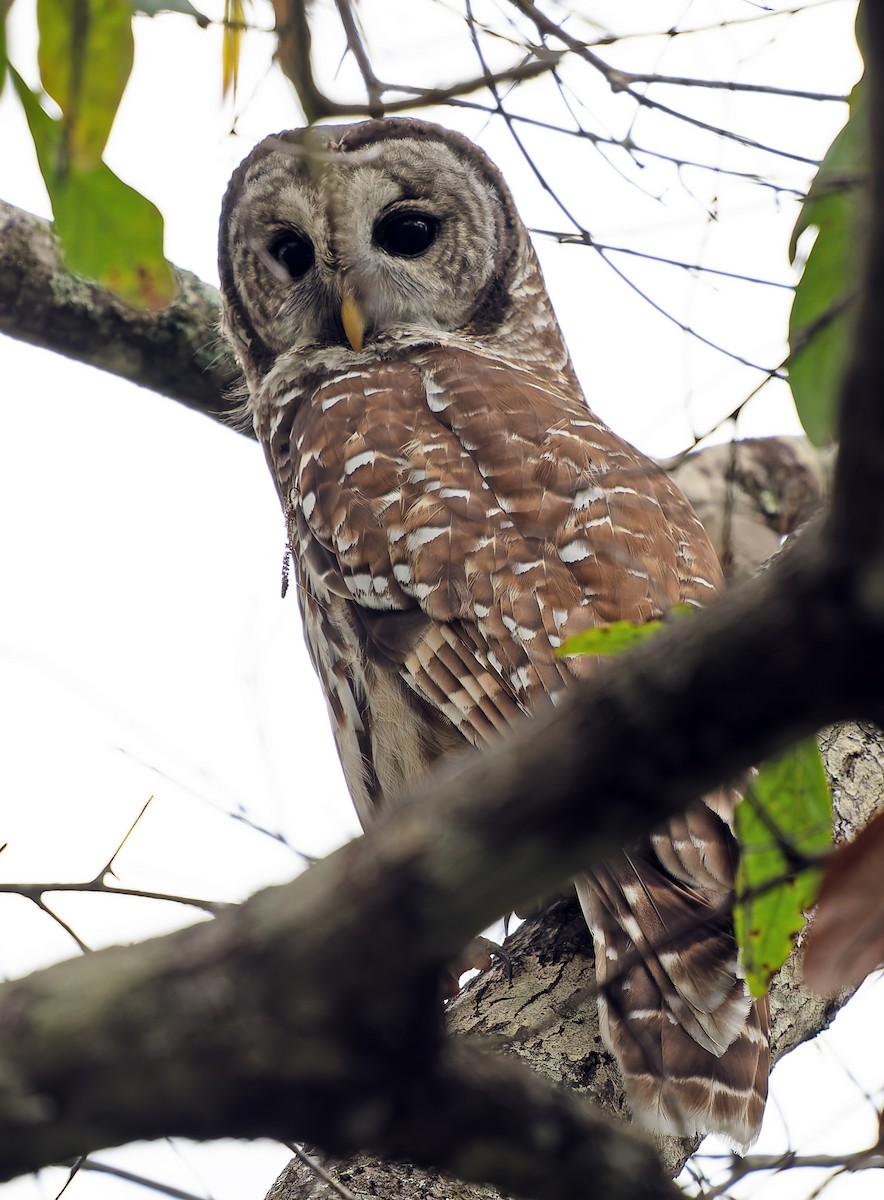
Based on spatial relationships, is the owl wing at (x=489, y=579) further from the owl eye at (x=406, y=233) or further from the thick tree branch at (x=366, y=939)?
the thick tree branch at (x=366, y=939)

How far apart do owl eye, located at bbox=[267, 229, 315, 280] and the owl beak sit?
0.94 feet

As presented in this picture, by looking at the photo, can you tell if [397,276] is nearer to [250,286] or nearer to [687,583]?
[250,286]

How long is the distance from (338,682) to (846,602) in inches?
126

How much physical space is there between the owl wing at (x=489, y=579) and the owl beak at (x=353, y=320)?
37 cm

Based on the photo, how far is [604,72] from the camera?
2818mm

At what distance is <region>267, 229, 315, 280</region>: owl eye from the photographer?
4.99 metres

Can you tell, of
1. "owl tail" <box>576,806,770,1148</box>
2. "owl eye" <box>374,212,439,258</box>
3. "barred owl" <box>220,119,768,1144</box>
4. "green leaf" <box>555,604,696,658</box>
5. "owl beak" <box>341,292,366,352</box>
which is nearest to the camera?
"green leaf" <box>555,604,696,658</box>

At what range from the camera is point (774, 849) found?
5.72 feet

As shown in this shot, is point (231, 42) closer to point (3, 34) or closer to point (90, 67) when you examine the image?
point (90, 67)

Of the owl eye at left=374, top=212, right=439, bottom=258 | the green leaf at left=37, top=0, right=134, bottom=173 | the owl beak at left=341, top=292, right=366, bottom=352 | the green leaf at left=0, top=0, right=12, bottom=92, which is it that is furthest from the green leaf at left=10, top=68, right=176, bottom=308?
the owl eye at left=374, top=212, right=439, bottom=258

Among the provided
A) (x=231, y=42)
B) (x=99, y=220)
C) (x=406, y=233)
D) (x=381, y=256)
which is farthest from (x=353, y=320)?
(x=231, y=42)

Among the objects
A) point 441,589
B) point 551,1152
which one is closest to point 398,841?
point 551,1152

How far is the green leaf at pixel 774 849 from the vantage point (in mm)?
1779

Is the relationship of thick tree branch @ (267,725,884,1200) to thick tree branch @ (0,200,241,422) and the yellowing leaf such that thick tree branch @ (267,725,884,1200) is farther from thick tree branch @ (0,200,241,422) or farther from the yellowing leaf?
thick tree branch @ (0,200,241,422)
